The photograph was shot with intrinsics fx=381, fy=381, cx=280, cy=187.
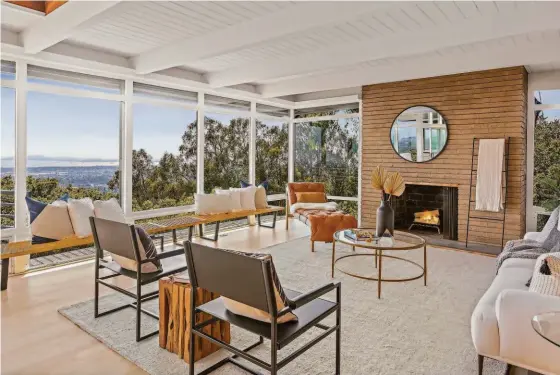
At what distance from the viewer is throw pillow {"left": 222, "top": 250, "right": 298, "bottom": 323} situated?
74.6 inches

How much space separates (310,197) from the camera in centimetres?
676

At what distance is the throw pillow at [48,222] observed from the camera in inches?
162

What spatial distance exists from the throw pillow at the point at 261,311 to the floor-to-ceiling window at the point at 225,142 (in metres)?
4.84

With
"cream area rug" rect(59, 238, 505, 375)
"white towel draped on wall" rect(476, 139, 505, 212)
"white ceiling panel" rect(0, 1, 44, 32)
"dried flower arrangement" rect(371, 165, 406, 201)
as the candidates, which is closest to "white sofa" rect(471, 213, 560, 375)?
"cream area rug" rect(59, 238, 505, 375)

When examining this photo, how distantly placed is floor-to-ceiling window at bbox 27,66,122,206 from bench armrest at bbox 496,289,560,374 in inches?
194

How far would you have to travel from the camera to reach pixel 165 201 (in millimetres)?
6129

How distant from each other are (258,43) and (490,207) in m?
4.12

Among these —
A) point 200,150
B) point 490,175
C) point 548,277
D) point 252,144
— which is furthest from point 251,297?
point 252,144

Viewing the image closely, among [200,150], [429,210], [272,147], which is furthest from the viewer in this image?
[272,147]

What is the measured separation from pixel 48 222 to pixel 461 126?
5.80 m

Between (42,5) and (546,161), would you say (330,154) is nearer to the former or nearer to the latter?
(546,161)

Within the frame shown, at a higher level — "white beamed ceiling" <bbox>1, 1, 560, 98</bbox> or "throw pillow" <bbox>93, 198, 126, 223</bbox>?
"white beamed ceiling" <bbox>1, 1, 560, 98</bbox>

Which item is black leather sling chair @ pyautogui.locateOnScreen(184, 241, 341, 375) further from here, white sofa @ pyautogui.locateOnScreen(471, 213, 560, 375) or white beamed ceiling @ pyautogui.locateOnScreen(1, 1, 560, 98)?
white beamed ceiling @ pyautogui.locateOnScreen(1, 1, 560, 98)

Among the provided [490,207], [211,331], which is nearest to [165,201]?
[211,331]
